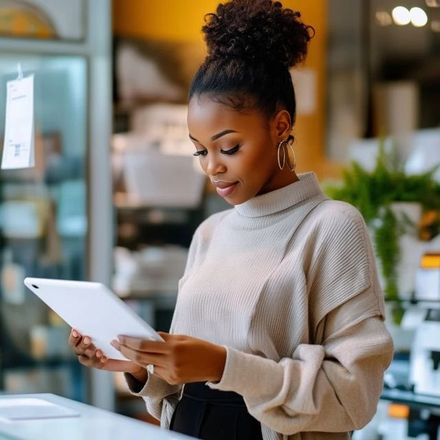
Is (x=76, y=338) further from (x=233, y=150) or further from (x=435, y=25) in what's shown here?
(x=435, y=25)

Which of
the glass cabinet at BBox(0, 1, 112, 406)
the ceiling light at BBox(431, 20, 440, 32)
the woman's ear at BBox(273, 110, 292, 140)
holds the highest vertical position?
the ceiling light at BBox(431, 20, 440, 32)

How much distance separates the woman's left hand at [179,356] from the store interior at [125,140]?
3.19 meters

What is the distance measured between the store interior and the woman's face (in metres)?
2.97

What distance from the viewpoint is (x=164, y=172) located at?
5.38 metres

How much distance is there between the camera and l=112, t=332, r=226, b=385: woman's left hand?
147cm

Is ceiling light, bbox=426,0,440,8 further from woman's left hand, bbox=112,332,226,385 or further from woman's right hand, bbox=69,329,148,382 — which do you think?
woman's left hand, bbox=112,332,226,385

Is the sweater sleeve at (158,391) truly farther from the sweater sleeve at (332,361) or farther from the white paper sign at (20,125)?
the white paper sign at (20,125)

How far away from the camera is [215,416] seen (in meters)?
1.69

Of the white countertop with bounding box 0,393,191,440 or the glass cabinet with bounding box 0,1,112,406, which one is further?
the glass cabinet with bounding box 0,1,112,406

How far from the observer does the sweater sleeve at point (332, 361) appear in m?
1.54

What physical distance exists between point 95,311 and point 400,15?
4.37 metres

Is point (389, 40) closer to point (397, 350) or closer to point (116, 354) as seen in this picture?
point (397, 350)

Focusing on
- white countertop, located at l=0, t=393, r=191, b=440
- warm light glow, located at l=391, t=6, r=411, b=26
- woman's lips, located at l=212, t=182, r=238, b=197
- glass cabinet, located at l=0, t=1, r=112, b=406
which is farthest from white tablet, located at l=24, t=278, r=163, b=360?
warm light glow, located at l=391, t=6, r=411, b=26

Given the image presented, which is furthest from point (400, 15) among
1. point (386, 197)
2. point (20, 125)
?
point (20, 125)
